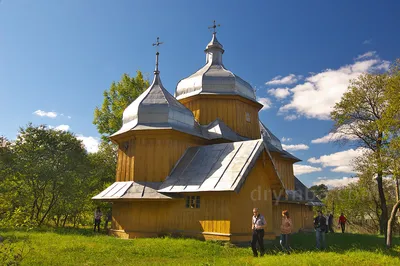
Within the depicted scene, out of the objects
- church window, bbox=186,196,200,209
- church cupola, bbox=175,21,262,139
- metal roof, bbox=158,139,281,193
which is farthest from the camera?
church cupola, bbox=175,21,262,139

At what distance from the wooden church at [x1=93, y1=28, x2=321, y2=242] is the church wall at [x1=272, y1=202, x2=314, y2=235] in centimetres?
14

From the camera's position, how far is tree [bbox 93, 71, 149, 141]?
2930cm

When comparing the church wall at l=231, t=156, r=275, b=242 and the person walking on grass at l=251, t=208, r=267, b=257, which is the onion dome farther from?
the person walking on grass at l=251, t=208, r=267, b=257

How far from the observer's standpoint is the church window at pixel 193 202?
15.1m

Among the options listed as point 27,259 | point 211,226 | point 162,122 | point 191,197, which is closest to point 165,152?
point 162,122

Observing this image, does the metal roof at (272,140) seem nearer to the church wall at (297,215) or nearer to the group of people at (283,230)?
the church wall at (297,215)

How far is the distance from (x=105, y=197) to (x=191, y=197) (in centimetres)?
438

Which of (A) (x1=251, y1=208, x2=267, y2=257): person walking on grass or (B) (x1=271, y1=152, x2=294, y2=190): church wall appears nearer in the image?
(A) (x1=251, y1=208, x2=267, y2=257): person walking on grass

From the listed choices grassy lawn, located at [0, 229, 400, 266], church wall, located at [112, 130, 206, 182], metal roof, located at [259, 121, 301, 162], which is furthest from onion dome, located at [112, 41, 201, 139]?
metal roof, located at [259, 121, 301, 162]

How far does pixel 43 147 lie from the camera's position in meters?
22.8

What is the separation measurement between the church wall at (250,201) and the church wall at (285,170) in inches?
326

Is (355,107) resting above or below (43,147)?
above

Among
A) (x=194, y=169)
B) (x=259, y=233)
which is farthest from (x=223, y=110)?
(x=259, y=233)

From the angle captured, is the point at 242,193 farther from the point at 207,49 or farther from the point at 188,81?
the point at 207,49
